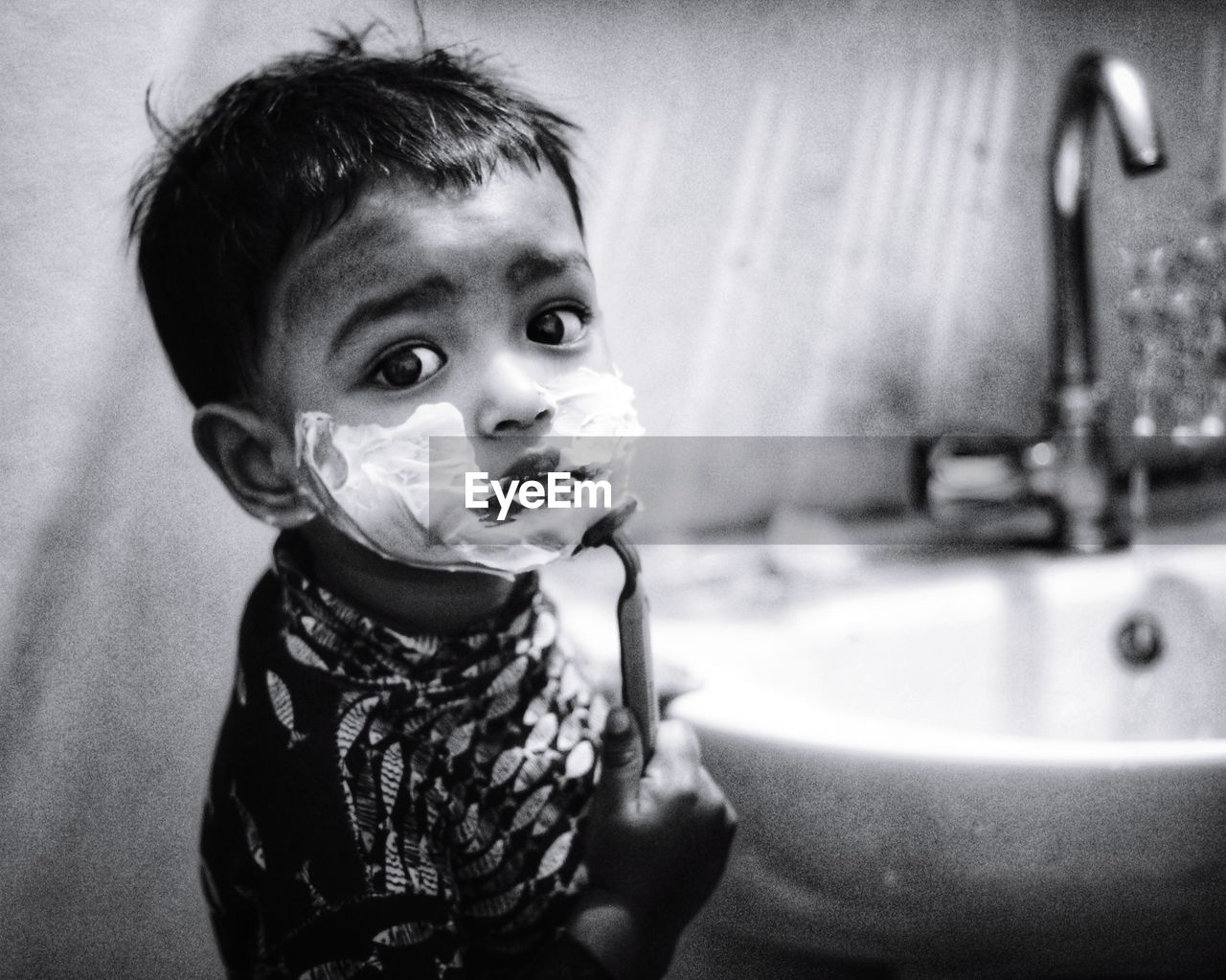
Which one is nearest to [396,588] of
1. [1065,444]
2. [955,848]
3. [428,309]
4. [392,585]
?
[392,585]

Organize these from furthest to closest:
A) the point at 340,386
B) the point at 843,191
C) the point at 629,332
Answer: the point at 843,191 < the point at 629,332 < the point at 340,386

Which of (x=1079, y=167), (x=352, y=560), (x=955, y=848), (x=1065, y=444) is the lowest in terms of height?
(x=955, y=848)

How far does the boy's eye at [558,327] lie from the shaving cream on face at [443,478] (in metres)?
0.01

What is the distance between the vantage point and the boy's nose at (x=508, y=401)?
31cm

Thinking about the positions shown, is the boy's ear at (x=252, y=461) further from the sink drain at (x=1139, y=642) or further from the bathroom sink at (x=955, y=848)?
the sink drain at (x=1139, y=642)

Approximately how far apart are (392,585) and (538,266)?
0.40 feet

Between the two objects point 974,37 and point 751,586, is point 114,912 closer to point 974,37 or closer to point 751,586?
point 751,586

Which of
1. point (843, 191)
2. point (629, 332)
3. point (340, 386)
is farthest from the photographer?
point (843, 191)

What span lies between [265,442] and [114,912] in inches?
7.7

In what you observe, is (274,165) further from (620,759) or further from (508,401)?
(620,759)

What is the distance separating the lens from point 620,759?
35cm

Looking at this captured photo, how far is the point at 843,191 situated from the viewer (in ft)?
2.04

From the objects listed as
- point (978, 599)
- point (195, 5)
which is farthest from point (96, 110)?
point (978, 599)

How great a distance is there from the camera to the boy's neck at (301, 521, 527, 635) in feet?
1.14
